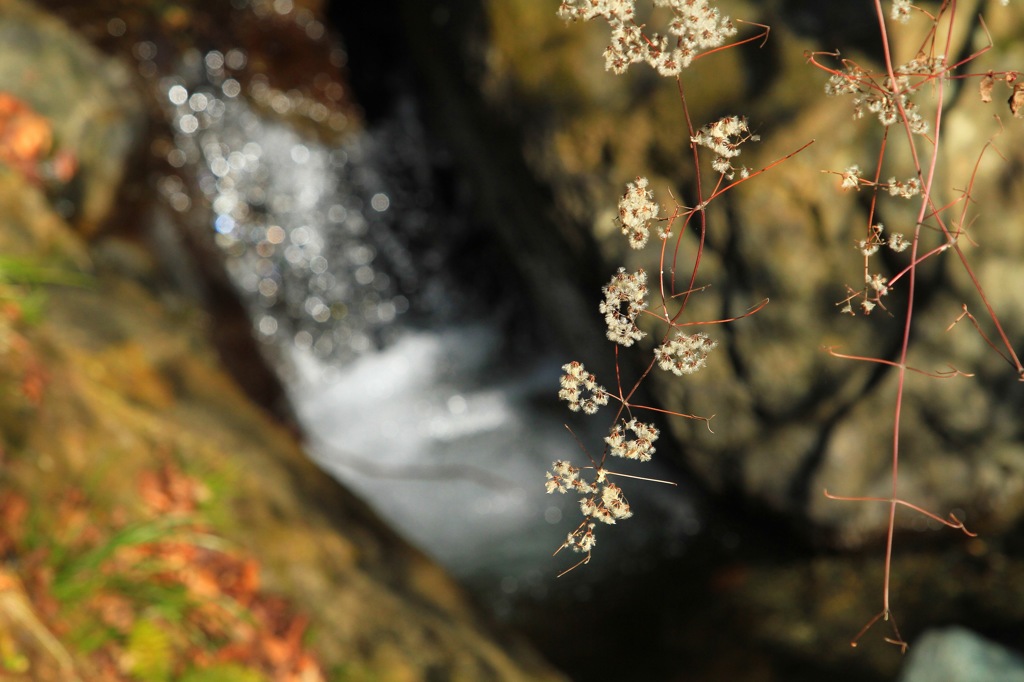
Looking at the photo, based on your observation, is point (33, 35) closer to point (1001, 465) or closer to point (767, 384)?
point (767, 384)

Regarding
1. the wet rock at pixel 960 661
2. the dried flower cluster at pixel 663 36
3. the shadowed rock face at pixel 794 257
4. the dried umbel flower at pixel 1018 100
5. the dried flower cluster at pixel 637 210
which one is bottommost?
the wet rock at pixel 960 661

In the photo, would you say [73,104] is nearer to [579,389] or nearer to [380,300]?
[380,300]

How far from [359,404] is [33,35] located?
8.96ft

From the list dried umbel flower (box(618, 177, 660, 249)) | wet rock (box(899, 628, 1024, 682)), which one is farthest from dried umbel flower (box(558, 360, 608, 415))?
wet rock (box(899, 628, 1024, 682))

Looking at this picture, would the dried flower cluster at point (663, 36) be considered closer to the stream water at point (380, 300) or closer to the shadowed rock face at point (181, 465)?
the shadowed rock face at point (181, 465)

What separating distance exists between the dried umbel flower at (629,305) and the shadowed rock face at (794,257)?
1322 millimetres

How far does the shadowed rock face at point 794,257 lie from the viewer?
8.21 ft

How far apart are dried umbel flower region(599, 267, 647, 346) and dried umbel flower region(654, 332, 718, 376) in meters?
0.04

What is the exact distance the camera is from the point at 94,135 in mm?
4203

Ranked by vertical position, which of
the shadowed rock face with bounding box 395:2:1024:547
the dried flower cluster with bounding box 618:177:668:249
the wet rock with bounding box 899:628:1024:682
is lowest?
the wet rock with bounding box 899:628:1024:682

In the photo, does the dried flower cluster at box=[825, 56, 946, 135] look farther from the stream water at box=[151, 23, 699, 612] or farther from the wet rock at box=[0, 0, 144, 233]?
the wet rock at box=[0, 0, 144, 233]

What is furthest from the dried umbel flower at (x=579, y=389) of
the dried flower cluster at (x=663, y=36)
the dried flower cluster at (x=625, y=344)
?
the dried flower cluster at (x=663, y=36)

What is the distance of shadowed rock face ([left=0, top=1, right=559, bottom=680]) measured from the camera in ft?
8.25

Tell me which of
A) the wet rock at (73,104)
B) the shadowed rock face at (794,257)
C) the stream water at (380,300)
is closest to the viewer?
the shadowed rock face at (794,257)
